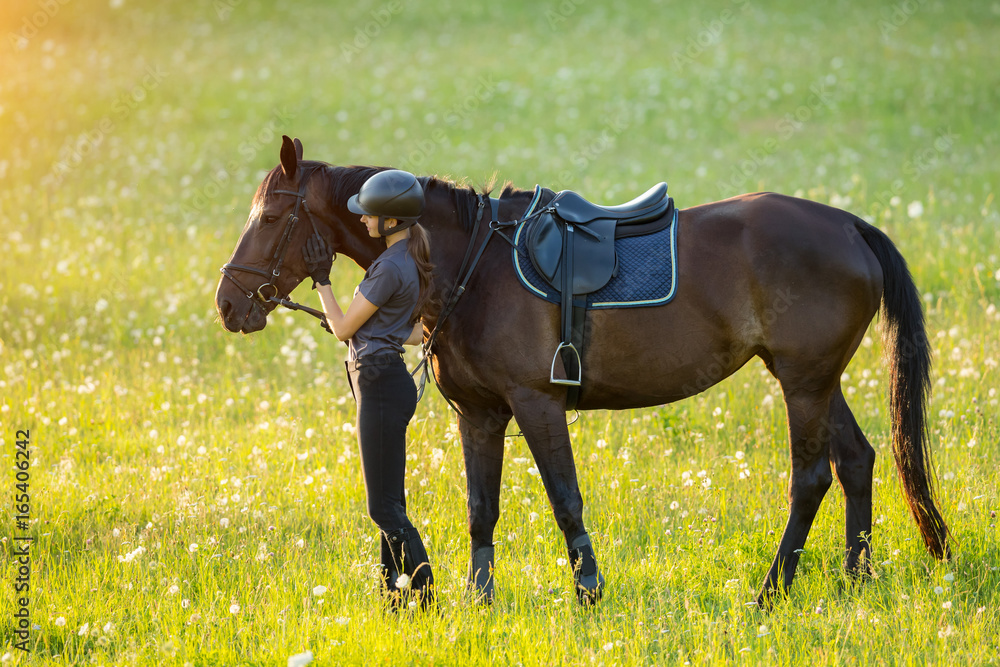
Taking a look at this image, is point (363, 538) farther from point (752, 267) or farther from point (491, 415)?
point (752, 267)

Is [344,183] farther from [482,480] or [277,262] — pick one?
[482,480]

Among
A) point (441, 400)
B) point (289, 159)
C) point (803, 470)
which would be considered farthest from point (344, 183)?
point (441, 400)

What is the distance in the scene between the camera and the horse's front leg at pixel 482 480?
5.13m

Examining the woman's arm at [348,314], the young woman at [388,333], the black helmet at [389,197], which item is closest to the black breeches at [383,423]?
the young woman at [388,333]

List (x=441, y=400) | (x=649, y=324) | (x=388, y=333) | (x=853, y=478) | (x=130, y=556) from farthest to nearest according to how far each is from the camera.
Result: (x=441, y=400)
(x=853, y=478)
(x=130, y=556)
(x=649, y=324)
(x=388, y=333)

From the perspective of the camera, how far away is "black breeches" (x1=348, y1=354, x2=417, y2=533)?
454 cm

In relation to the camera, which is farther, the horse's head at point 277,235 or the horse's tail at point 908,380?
the horse's tail at point 908,380

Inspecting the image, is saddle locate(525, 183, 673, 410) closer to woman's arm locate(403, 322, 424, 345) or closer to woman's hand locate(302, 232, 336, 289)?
woman's arm locate(403, 322, 424, 345)

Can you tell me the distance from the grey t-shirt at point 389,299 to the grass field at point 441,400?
1407mm

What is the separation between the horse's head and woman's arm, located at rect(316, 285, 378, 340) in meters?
0.33

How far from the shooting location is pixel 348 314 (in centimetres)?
449

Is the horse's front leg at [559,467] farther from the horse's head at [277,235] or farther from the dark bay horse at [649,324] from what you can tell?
the horse's head at [277,235]

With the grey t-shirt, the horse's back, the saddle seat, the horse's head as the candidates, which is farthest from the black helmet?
Result: the horse's back

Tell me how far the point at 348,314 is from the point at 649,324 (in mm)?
1672
